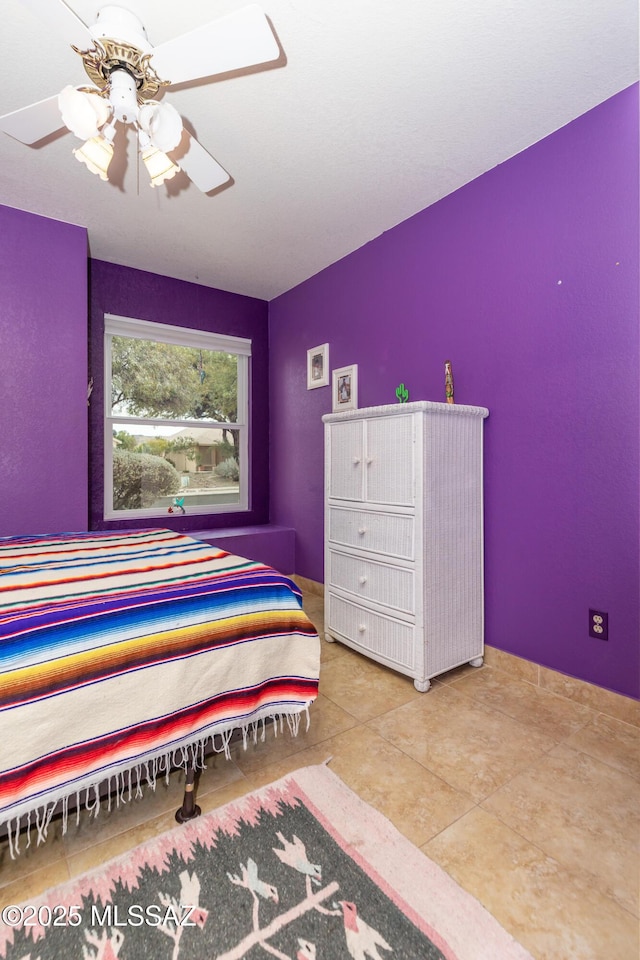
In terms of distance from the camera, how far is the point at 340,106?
6.59ft

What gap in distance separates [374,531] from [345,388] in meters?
1.38

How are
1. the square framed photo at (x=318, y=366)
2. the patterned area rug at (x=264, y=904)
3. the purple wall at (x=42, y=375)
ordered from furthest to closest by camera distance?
the square framed photo at (x=318, y=366) → the purple wall at (x=42, y=375) → the patterned area rug at (x=264, y=904)

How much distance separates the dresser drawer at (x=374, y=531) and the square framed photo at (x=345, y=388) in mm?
967

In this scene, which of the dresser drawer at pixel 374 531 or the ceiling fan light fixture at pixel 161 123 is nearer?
the ceiling fan light fixture at pixel 161 123

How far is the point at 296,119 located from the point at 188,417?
2.49 meters

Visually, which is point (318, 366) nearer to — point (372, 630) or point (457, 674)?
point (372, 630)

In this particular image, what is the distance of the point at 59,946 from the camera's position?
1.02m

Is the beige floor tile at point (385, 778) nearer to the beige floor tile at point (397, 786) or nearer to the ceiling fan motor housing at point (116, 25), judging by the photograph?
the beige floor tile at point (397, 786)

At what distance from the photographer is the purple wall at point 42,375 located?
283 centimetres

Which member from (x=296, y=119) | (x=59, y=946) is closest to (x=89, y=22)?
(x=296, y=119)

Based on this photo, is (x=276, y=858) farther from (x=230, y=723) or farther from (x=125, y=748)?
(x=125, y=748)

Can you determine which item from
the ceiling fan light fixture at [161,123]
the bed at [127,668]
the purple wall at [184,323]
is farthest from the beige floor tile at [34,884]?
the purple wall at [184,323]

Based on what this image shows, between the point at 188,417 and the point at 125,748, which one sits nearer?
the point at 125,748

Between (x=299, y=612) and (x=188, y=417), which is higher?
(x=188, y=417)
